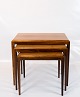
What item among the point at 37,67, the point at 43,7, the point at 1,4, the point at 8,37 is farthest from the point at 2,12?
the point at 37,67

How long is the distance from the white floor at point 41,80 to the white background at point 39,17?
0.36m

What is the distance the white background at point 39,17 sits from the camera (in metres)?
2.59

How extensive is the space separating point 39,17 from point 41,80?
3.11 ft

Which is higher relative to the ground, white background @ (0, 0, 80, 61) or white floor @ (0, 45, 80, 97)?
white background @ (0, 0, 80, 61)

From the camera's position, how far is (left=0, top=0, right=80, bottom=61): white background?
2.59 metres

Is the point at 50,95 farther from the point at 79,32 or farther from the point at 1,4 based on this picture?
the point at 1,4

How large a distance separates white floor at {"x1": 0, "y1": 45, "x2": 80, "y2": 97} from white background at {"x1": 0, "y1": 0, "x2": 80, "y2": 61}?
1.19ft

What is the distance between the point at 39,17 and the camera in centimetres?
263

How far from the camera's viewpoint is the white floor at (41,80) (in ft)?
6.01

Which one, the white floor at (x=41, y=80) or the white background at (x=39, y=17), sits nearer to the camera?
the white floor at (x=41, y=80)

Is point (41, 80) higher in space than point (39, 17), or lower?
lower

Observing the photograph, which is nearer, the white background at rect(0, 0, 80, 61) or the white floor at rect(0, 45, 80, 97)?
the white floor at rect(0, 45, 80, 97)

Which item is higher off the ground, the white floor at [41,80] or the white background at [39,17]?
the white background at [39,17]

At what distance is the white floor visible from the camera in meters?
1.83
